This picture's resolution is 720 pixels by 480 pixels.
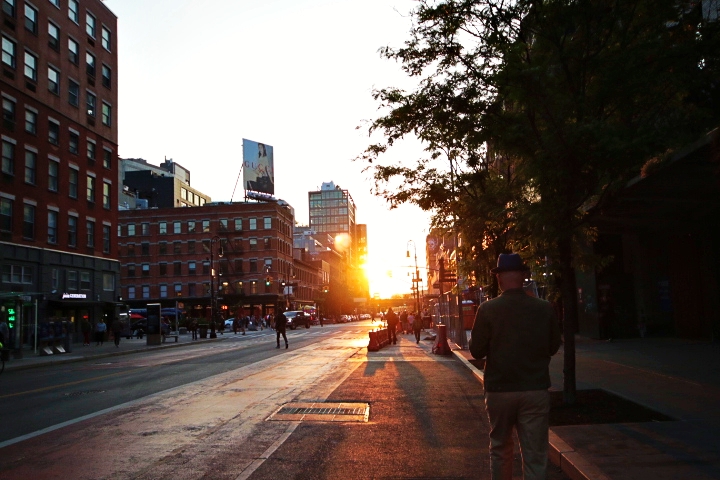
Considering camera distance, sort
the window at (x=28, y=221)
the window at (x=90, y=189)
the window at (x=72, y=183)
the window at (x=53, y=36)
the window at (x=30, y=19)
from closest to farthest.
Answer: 1. the window at (x=28, y=221)
2. the window at (x=30, y=19)
3. the window at (x=53, y=36)
4. the window at (x=72, y=183)
5. the window at (x=90, y=189)

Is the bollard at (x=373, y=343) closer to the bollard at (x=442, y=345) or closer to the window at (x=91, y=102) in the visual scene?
the bollard at (x=442, y=345)

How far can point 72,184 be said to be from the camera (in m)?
42.9

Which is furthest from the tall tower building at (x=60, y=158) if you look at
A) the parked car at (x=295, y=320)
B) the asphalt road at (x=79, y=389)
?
the parked car at (x=295, y=320)

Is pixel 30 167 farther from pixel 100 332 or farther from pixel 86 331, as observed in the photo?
pixel 100 332

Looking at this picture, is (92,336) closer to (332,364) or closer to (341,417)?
(332,364)

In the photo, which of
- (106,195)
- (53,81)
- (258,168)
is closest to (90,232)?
(106,195)

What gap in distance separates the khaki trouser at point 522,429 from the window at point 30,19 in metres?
41.6

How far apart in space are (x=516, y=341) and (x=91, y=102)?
46.6m

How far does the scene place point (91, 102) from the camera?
4550cm

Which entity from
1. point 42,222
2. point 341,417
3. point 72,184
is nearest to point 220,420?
point 341,417

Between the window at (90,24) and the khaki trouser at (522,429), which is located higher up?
the window at (90,24)

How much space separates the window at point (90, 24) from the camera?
45.2 m

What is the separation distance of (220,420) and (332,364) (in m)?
10.7

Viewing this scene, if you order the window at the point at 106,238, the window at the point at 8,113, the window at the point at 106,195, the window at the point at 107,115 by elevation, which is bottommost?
the window at the point at 106,238
